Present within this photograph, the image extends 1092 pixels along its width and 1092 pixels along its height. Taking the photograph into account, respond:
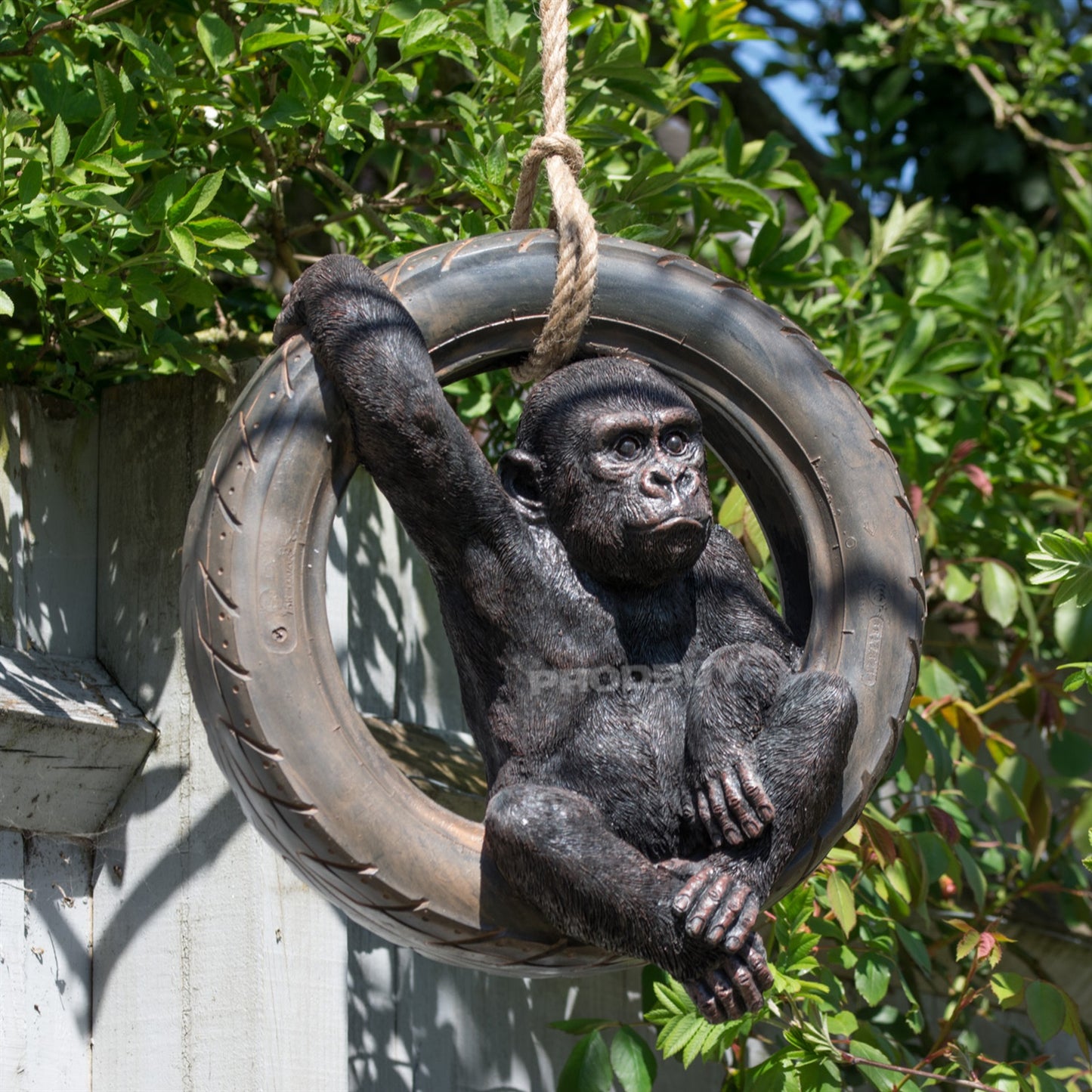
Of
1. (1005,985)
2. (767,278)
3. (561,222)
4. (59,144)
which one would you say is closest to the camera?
(561,222)

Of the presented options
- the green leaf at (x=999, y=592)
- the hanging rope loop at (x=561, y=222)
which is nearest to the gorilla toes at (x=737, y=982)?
the hanging rope loop at (x=561, y=222)

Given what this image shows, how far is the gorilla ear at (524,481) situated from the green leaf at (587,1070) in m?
0.85

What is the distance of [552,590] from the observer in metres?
1.52

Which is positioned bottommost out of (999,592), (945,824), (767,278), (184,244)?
(945,824)

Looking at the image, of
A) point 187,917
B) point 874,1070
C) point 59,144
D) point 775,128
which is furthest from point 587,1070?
point 775,128

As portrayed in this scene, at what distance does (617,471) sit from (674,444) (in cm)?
7

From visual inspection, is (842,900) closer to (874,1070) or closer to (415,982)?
(874,1070)

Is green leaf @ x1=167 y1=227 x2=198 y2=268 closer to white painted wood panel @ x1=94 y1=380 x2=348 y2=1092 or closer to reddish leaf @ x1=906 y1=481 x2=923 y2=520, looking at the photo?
white painted wood panel @ x1=94 y1=380 x2=348 y2=1092

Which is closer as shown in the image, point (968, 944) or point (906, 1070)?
point (906, 1070)

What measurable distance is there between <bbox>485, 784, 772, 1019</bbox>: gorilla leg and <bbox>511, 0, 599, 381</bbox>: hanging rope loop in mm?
477

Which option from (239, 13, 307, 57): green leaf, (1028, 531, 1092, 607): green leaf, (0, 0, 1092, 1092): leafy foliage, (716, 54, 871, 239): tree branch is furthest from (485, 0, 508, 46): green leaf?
(716, 54, 871, 239): tree branch

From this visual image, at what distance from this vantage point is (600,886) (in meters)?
1.36

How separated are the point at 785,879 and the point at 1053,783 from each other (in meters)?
1.47

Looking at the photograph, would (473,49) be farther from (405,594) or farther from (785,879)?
(785,879)
